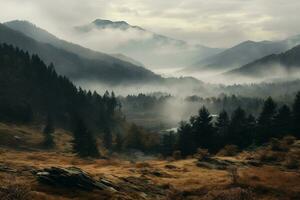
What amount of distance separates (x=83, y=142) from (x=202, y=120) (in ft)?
134

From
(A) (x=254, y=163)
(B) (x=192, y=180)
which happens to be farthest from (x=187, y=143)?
(B) (x=192, y=180)

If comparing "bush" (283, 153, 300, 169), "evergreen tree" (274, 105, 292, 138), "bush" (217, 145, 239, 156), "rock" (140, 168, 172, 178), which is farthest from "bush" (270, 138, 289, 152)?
"rock" (140, 168, 172, 178)

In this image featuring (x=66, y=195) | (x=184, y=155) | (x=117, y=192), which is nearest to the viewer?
(x=66, y=195)

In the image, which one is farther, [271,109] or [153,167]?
[271,109]

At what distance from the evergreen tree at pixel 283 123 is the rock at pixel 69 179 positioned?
70573 millimetres

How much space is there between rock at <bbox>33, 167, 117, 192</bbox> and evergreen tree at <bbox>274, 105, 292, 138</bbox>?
70.6m

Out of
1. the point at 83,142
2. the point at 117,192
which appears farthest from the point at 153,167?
the point at 83,142

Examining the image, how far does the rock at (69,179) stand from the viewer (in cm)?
6988

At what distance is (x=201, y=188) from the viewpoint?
74.9m

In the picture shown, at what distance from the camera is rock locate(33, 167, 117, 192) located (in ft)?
229

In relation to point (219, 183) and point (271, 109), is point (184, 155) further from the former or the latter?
point (219, 183)

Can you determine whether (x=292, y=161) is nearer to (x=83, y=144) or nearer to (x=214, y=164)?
(x=214, y=164)

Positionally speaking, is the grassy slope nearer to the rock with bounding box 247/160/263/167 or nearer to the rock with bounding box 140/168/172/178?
the rock with bounding box 140/168/172/178

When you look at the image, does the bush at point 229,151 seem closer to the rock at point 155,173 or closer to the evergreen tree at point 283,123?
the evergreen tree at point 283,123
